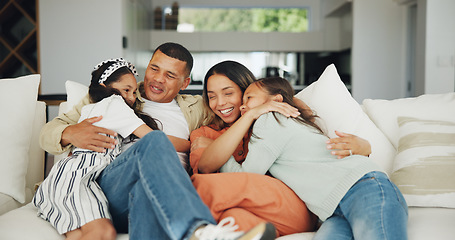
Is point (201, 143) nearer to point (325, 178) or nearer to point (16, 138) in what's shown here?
point (325, 178)

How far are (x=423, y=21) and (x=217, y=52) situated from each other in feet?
11.7

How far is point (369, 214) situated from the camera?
1.37 m

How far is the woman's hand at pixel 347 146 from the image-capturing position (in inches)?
62.2

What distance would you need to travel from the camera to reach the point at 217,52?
733 centimetres

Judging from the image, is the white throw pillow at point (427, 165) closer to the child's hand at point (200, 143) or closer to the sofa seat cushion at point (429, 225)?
the sofa seat cushion at point (429, 225)

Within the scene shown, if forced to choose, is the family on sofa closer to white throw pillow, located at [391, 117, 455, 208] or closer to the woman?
the woman

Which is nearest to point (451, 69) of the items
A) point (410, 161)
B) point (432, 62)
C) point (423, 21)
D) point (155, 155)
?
point (432, 62)

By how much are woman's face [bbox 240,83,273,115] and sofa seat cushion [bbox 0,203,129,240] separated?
68 cm

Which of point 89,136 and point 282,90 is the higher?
point 282,90

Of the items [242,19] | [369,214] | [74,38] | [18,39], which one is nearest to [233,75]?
[369,214]

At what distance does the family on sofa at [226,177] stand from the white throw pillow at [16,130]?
140 millimetres

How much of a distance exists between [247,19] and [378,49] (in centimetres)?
257

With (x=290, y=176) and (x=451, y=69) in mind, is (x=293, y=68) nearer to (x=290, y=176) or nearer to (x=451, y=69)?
(x=451, y=69)

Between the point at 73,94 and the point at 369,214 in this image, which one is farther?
the point at 73,94
